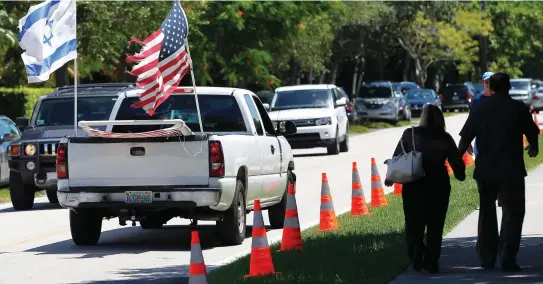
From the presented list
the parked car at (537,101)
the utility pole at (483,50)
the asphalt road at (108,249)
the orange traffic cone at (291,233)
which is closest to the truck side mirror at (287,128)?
the asphalt road at (108,249)

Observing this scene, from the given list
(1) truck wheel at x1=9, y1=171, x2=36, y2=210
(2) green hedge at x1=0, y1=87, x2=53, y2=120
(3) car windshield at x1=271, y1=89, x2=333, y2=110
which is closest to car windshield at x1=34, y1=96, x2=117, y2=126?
(1) truck wheel at x1=9, y1=171, x2=36, y2=210

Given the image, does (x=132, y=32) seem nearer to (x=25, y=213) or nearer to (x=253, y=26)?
(x=253, y=26)

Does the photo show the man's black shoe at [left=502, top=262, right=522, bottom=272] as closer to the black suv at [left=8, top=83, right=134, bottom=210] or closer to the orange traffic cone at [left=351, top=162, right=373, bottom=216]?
the orange traffic cone at [left=351, top=162, right=373, bottom=216]

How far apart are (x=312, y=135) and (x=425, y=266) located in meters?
22.3

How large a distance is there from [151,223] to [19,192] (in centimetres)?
567

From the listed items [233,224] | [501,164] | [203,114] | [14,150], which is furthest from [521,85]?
[501,164]

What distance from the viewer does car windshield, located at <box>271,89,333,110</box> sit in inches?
1353

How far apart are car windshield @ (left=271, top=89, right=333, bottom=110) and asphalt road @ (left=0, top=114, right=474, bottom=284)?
11447mm

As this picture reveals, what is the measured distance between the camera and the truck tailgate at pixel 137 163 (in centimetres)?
1404

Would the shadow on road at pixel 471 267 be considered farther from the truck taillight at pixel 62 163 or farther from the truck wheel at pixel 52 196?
the truck wheel at pixel 52 196

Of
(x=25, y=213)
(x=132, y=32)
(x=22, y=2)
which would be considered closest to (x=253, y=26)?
(x=132, y=32)

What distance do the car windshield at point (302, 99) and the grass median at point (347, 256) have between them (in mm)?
17874

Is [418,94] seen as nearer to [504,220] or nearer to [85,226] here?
[85,226]

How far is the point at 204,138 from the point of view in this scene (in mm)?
13938
